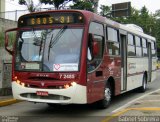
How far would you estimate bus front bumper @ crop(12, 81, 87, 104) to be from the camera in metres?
9.70

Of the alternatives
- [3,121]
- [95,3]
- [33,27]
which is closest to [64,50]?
[33,27]

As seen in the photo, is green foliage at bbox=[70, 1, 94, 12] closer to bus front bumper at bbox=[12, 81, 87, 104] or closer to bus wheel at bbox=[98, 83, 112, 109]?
bus wheel at bbox=[98, 83, 112, 109]

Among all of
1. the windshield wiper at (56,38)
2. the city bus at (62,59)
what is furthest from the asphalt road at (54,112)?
the windshield wiper at (56,38)

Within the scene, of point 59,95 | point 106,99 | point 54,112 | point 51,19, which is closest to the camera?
point 59,95

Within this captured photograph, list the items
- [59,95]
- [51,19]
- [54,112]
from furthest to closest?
1. [54,112]
2. [51,19]
3. [59,95]

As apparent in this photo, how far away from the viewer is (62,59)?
32.6 ft

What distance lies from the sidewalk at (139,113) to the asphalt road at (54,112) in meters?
0.35

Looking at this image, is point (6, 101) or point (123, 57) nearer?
point (6, 101)

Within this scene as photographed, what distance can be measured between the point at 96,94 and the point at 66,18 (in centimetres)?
232

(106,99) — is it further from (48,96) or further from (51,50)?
(51,50)

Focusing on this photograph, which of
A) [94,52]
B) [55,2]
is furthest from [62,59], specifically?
[55,2]

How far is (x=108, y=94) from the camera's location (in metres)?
11.8

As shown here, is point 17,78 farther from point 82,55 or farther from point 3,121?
point 82,55

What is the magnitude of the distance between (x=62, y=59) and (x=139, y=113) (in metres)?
2.76
